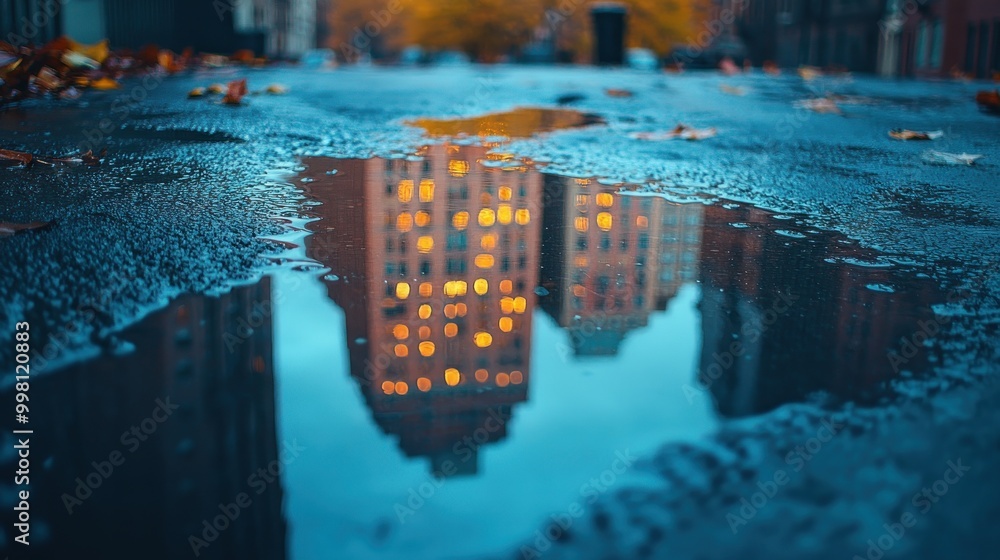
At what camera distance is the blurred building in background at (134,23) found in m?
12.7

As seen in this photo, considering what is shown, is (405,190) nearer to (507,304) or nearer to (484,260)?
(484,260)

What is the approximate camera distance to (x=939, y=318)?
7.09 ft

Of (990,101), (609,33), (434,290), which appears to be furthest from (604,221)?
(609,33)

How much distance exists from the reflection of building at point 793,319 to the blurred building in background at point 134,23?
1071 cm

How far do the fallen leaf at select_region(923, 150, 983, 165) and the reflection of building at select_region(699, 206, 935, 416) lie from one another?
2175 mm

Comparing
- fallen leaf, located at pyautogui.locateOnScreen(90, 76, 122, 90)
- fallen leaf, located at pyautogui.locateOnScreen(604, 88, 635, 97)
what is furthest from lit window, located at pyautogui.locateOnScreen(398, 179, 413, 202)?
fallen leaf, located at pyautogui.locateOnScreen(604, 88, 635, 97)

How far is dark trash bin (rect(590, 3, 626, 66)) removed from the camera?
22.5 m

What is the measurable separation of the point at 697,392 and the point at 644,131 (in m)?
4.46

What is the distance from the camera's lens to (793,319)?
2152 millimetres

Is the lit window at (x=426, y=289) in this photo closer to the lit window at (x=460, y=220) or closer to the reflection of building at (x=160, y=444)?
the reflection of building at (x=160, y=444)

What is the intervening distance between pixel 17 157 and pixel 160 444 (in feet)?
9.46

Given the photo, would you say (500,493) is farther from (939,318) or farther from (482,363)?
(939,318)

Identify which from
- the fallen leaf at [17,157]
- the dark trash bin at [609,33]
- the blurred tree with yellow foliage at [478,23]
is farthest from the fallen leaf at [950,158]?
the blurred tree with yellow foliage at [478,23]

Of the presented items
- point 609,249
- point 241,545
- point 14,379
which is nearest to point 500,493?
point 241,545
